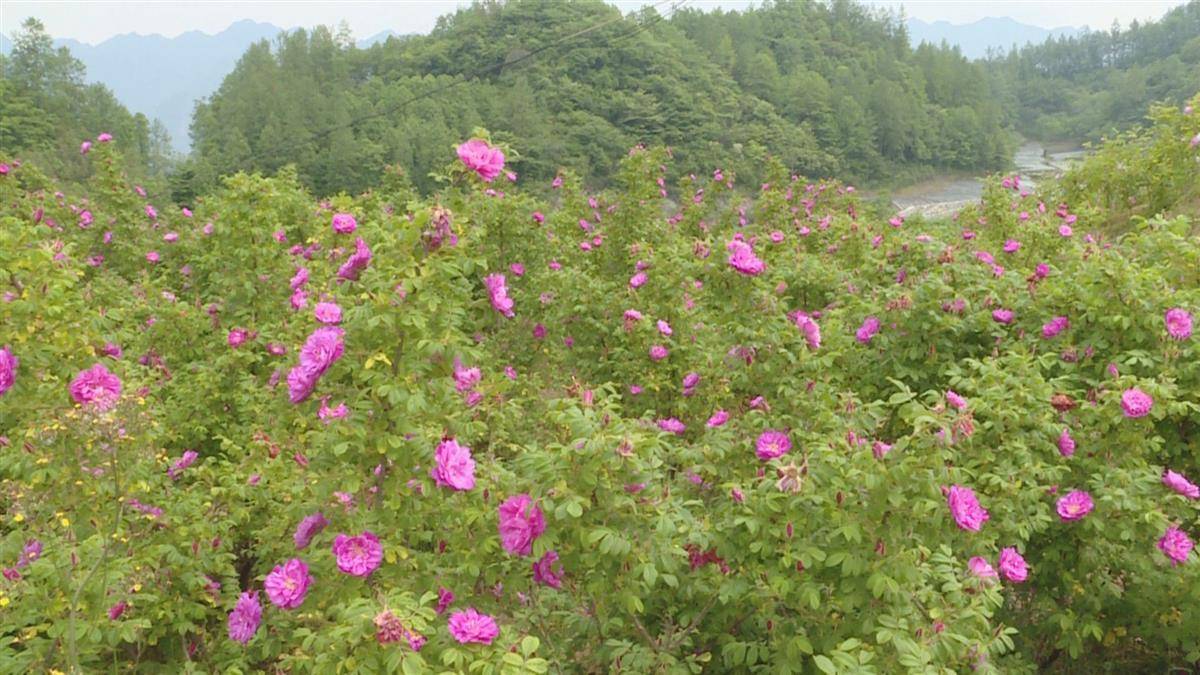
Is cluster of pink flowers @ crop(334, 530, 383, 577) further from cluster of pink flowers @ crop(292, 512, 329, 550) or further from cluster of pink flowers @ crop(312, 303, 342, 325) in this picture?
cluster of pink flowers @ crop(312, 303, 342, 325)

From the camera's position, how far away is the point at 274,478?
9.17 ft

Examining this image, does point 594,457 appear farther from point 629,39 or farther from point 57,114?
point 629,39

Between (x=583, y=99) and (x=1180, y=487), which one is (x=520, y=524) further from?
(x=583, y=99)

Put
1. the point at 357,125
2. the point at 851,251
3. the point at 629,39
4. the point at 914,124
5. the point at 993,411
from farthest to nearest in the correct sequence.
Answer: the point at 914,124
the point at 629,39
the point at 357,125
the point at 851,251
the point at 993,411

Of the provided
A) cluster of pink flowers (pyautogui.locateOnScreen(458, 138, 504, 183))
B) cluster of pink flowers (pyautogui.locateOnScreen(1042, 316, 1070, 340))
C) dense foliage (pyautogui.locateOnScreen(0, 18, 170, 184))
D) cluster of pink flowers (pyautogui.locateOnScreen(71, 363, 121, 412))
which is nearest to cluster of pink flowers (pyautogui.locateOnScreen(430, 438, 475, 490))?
cluster of pink flowers (pyautogui.locateOnScreen(458, 138, 504, 183))

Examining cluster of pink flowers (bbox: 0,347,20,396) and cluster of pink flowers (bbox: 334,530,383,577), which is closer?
cluster of pink flowers (bbox: 334,530,383,577)

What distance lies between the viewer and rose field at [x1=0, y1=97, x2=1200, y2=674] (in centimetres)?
183

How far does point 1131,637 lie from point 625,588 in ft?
6.60

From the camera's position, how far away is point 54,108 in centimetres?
3719

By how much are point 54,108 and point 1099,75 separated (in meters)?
86.6

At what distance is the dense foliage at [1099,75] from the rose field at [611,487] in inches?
2489

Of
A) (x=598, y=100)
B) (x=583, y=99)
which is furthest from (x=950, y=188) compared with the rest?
(x=583, y=99)

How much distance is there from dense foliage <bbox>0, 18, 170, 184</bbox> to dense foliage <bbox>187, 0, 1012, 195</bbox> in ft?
15.9

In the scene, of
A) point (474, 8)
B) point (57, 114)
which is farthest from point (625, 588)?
point (474, 8)
